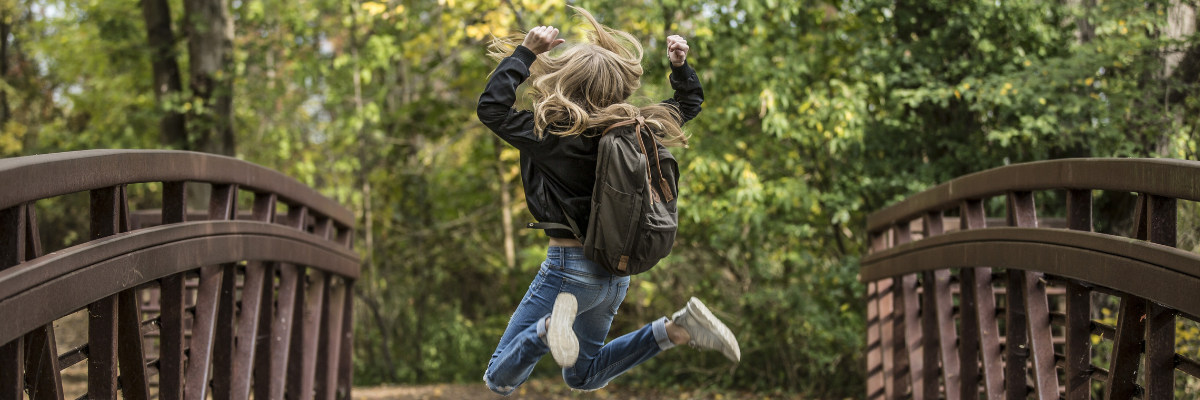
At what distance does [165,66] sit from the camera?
354 inches

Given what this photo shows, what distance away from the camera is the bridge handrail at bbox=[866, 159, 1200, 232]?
2.28 metres

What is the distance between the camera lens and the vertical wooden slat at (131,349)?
8.66 feet

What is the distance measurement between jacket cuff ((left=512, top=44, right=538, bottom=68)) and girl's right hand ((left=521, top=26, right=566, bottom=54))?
17 millimetres

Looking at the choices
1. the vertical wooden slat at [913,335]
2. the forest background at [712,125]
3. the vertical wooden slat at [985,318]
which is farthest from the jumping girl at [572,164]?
the forest background at [712,125]

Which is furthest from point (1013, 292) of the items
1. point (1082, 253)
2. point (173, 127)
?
point (173, 127)

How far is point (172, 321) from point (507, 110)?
4.83 feet

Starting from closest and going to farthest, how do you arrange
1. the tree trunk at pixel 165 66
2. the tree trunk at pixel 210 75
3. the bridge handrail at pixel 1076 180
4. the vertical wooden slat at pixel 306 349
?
the bridge handrail at pixel 1076 180, the vertical wooden slat at pixel 306 349, the tree trunk at pixel 210 75, the tree trunk at pixel 165 66

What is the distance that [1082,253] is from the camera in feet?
9.21

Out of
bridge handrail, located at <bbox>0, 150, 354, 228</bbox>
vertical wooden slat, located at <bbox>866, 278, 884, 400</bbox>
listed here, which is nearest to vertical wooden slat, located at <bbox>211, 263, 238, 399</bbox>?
bridge handrail, located at <bbox>0, 150, 354, 228</bbox>

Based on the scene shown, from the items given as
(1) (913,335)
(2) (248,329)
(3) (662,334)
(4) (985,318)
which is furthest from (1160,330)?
(2) (248,329)

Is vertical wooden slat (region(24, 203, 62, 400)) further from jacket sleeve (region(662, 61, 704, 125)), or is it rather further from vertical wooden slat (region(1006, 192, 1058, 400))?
vertical wooden slat (region(1006, 192, 1058, 400))

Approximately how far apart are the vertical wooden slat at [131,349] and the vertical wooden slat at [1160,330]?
10.1 ft

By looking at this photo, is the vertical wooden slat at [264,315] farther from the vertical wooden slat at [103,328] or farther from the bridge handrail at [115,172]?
the vertical wooden slat at [103,328]

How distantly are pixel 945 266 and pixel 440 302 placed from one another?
7.19m
